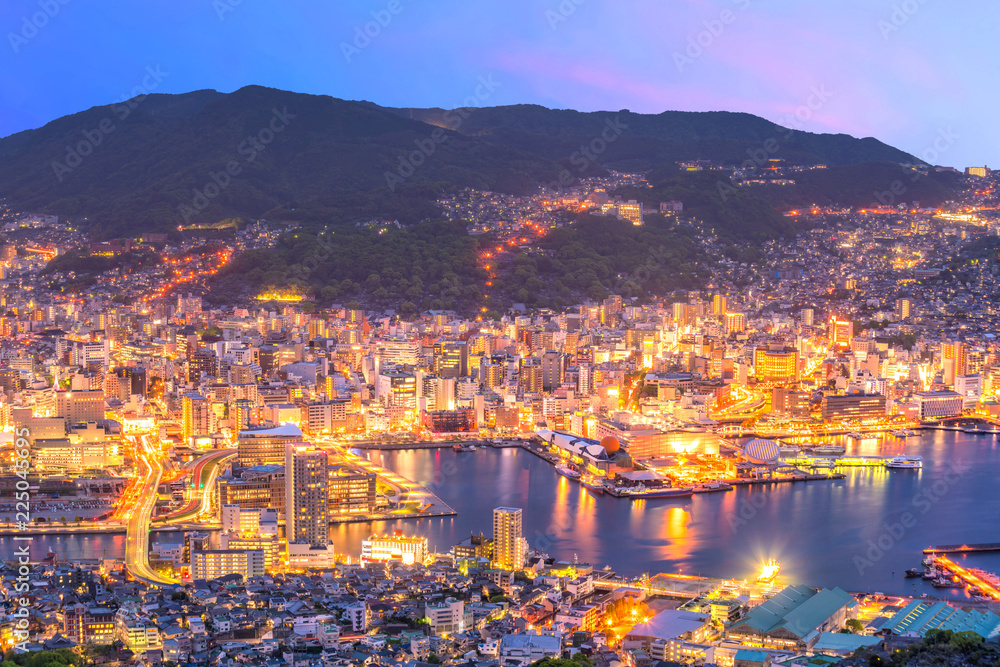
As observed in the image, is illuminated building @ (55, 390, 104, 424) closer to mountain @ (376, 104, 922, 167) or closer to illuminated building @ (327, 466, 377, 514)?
illuminated building @ (327, 466, 377, 514)

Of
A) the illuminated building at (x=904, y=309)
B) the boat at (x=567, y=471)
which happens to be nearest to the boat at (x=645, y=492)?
the boat at (x=567, y=471)

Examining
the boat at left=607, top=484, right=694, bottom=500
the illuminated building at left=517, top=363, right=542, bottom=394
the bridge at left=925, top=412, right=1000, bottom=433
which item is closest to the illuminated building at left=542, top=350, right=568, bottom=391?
the illuminated building at left=517, top=363, right=542, bottom=394

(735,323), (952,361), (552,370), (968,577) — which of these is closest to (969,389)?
(952,361)

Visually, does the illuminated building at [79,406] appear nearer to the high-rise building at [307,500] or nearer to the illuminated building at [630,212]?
the high-rise building at [307,500]

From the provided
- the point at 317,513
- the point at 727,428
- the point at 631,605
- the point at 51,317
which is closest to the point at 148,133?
the point at 51,317

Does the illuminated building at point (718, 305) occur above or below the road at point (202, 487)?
above

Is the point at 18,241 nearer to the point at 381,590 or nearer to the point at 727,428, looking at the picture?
the point at 727,428

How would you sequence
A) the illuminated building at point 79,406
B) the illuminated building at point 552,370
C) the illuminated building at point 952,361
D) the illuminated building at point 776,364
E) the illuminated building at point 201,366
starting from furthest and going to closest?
1. the illuminated building at point 776,364
2. the illuminated building at point 952,361
3. the illuminated building at point 552,370
4. the illuminated building at point 201,366
5. the illuminated building at point 79,406
